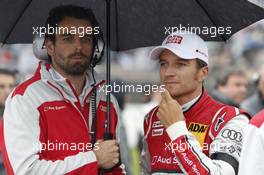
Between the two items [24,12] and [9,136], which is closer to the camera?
[9,136]

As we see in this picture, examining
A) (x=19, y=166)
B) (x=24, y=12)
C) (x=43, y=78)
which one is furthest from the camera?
(x=24, y=12)

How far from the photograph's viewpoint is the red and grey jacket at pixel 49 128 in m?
4.02

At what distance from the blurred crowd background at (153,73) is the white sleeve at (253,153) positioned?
3676 mm

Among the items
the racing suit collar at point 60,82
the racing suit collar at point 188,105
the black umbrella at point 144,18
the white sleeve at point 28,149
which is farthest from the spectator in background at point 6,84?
the racing suit collar at point 188,105

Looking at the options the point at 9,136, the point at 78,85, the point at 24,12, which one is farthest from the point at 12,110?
the point at 24,12

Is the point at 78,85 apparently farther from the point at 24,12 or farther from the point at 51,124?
the point at 24,12

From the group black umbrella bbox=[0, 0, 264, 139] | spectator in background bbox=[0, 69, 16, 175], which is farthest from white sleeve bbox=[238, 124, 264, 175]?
spectator in background bbox=[0, 69, 16, 175]

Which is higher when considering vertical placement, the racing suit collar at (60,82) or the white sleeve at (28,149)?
the racing suit collar at (60,82)

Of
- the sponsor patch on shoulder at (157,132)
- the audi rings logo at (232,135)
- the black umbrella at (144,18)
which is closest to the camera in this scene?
the audi rings logo at (232,135)

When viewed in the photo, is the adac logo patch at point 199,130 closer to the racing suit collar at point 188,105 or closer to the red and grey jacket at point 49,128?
the racing suit collar at point 188,105

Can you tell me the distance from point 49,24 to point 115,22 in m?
0.62

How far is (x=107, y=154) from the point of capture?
13.6 feet

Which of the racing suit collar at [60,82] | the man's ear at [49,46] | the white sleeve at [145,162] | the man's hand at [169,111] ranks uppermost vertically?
the man's ear at [49,46]

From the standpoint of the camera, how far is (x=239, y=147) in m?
4.09
